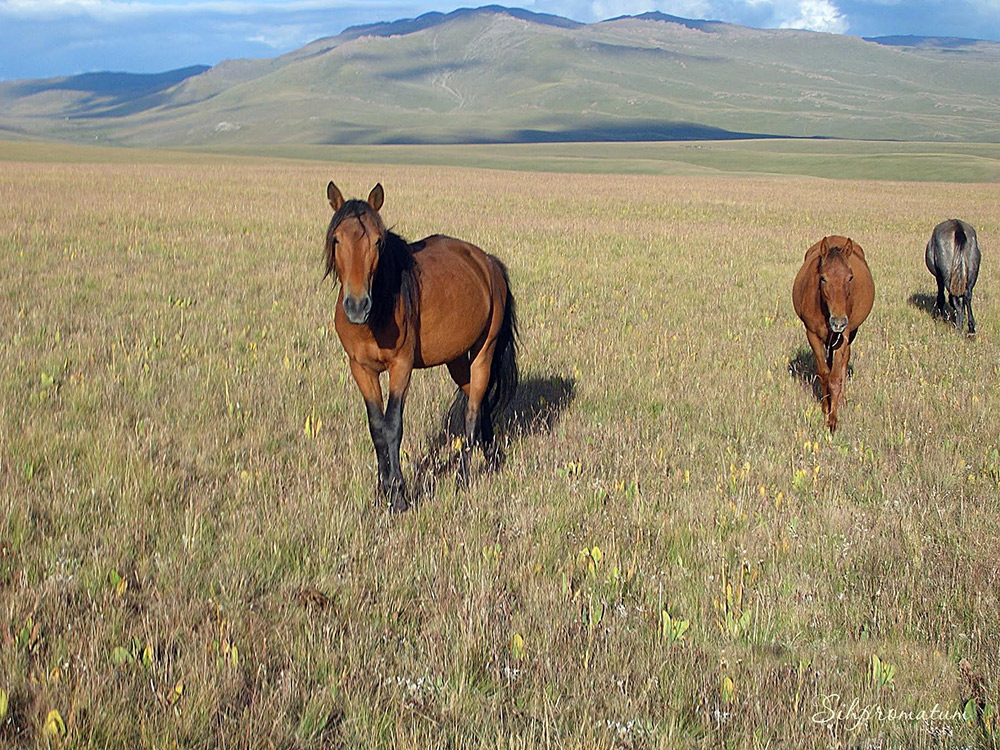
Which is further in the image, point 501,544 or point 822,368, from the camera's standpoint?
point 822,368

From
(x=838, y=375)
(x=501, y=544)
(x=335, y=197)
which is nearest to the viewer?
(x=501, y=544)

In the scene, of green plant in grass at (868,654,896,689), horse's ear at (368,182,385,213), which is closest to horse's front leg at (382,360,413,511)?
horse's ear at (368,182,385,213)

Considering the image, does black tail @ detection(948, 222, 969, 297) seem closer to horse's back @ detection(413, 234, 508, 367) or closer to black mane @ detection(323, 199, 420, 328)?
horse's back @ detection(413, 234, 508, 367)

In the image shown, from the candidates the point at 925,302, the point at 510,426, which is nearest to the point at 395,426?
the point at 510,426

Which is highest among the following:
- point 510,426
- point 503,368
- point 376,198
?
point 376,198

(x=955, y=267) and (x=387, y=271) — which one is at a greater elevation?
(x=387, y=271)

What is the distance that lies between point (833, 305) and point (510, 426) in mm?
3371

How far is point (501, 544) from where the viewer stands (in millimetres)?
5176

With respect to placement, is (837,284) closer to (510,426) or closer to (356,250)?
(510,426)

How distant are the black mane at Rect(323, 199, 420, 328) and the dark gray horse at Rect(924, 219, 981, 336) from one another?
10.1 meters

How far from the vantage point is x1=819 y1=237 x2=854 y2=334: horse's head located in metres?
7.98

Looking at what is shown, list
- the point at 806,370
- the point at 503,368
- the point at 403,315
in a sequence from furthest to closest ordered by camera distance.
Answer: the point at 806,370
the point at 503,368
the point at 403,315

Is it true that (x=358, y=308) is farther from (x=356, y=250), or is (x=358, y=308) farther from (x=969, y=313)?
(x=969, y=313)

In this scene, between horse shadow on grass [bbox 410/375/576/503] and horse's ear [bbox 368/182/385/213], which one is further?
horse shadow on grass [bbox 410/375/576/503]
